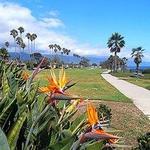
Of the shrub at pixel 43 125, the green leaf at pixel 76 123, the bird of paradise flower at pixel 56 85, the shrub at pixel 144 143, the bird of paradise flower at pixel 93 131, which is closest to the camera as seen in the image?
the bird of paradise flower at pixel 93 131

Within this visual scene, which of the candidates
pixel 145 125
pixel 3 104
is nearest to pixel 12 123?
pixel 3 104

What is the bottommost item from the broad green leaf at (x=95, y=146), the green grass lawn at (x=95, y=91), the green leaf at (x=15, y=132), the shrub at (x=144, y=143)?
the green grass lawn at (x=95, y=91)

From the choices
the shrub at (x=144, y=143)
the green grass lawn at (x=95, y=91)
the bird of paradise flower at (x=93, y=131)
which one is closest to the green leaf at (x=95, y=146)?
the bird of paradise flower at (x=93, y=131)

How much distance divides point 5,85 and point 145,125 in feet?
36.0

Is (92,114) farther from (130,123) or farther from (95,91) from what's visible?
(95,91)

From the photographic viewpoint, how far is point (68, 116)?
267 cm

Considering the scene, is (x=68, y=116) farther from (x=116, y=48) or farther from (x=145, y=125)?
(x=116, y=48)

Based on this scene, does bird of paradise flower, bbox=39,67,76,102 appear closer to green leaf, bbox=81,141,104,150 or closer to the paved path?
green leaf, bbox=81,141,104,150

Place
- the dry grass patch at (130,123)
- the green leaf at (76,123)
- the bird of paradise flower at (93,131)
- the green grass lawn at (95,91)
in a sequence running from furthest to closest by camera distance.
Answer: the green grass lawn at (95,91) → the dry grass patch at (130,123) → the green leaf at (76,123) → the bird of paradise flower at (93,131)

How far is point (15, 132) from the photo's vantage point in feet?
6.74

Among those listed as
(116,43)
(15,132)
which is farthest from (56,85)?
(116,43)

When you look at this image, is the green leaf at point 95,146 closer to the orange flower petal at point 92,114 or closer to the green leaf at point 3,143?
the orange flower petal at point 92,114

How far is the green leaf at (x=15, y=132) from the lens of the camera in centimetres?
204

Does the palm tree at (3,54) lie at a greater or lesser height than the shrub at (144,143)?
greater
